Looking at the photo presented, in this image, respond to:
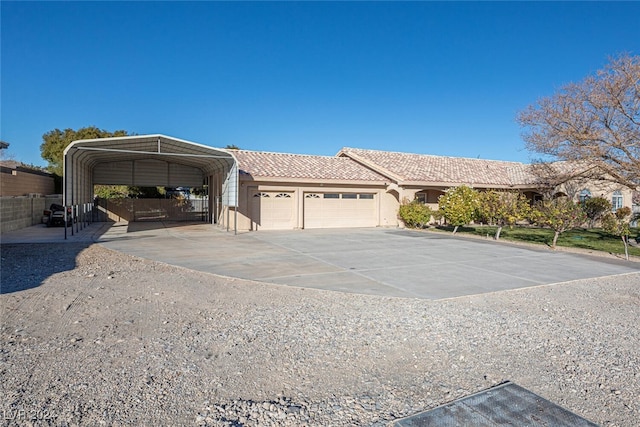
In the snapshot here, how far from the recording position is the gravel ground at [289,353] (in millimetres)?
3531

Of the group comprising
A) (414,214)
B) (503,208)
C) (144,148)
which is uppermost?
(144,148)

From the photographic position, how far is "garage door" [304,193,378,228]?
22.1m

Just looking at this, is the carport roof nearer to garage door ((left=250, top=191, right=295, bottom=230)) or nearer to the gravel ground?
garage door ((left=250, top=191, right=295, bottom=230))

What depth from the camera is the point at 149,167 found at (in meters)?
25.2

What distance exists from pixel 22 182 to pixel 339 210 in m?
17.6

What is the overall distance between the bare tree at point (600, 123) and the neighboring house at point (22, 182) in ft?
85.1

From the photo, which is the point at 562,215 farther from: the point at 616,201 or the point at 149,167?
the point at 149,167

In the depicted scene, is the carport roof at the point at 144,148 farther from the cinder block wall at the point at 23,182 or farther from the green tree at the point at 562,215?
the green tree at the point at 562,215

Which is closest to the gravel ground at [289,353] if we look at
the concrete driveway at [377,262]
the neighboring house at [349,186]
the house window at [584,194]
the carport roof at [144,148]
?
the concrete driveway at [377,262]

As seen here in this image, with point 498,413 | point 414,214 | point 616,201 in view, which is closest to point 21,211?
point 414,214

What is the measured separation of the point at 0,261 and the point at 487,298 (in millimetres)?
11595

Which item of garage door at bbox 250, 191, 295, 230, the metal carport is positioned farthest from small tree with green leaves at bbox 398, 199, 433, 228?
the metal carport

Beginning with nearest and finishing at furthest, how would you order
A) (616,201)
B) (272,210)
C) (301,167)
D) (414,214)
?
(272,210), (414,214), (301,167), (616,201)

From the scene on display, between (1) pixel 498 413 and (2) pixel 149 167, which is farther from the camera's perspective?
(2) pixel 149 167
